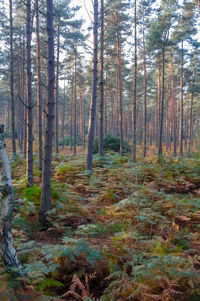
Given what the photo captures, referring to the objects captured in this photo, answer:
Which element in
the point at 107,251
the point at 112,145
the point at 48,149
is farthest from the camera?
the point at 112,145

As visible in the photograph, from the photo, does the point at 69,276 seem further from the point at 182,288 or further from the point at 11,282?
the point at 182,288

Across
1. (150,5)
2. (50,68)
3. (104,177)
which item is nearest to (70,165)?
(104,177)

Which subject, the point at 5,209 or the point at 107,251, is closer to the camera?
the point at 5,209

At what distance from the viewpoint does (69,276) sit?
3.54m

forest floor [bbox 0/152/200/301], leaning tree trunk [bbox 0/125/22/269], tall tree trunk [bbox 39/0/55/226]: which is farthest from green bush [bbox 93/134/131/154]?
leaning tree trunk [bbox 0/125/22/269]

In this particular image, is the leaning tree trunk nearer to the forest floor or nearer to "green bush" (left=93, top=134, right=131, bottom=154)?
the forest floor

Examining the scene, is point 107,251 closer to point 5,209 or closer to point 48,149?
point 5,209

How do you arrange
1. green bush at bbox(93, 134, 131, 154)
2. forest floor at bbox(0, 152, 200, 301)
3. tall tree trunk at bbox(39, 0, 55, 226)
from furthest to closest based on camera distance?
green bush at bbox(93, 134, 131, 154), tall tree trunk at bbox(39, 0, 55, 226), forest floor at bbox(0, 152, 200, 301)

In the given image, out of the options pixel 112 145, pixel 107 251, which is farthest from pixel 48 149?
pixel 112 145

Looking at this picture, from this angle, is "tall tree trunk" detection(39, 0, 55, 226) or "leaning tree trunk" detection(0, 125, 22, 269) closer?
"leaning tree trunk" detection(0, 125, 22, 269)

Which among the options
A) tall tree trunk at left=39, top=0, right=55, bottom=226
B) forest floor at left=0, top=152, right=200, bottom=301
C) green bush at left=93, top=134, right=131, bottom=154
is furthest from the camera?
green bush at left=93, top=134, right=131, bottom=154

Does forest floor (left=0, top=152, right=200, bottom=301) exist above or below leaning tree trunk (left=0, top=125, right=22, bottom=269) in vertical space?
below

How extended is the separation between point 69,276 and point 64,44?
73.5 ft

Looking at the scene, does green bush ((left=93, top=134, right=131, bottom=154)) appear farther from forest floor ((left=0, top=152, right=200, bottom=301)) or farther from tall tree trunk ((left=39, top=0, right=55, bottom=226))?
tall tree trunk ((left=39, top=0, right=55, bottom=226))
